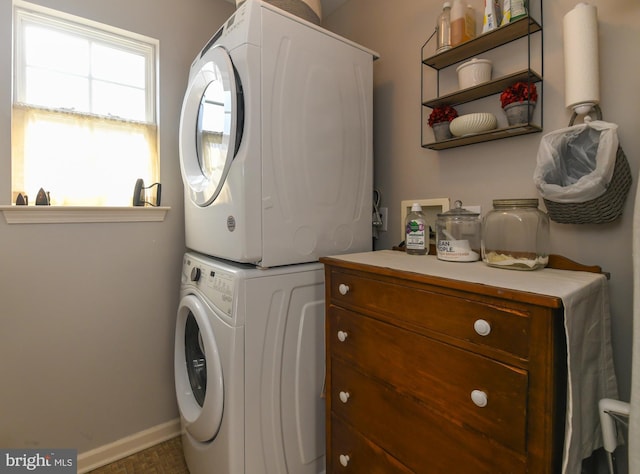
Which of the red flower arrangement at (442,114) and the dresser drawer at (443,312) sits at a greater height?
the red flower arrangement at (442,114)

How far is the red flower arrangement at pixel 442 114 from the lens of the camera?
133 centimetres

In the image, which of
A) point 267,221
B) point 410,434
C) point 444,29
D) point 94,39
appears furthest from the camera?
point 94,39

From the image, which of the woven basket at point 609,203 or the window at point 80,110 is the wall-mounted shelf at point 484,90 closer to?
the woven basket at point 609,203

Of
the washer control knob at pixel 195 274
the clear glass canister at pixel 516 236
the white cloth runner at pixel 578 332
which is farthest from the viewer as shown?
the washer control knob at pixel 195 274

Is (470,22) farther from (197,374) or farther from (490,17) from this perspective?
(197,374)

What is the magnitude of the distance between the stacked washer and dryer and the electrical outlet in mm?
218

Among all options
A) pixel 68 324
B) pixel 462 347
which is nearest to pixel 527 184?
pixel 462 347

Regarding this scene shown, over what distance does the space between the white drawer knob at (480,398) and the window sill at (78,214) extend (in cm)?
162

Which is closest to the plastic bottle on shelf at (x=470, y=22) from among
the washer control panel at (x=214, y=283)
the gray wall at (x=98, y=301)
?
the washer control panel at (x=214, y=283)

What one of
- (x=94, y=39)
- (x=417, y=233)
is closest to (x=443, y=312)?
(x=417, y=233)

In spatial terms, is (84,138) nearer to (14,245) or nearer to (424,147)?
(14,245)

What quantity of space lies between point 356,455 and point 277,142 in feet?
3.78

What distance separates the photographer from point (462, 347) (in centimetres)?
79

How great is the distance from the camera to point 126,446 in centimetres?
170
